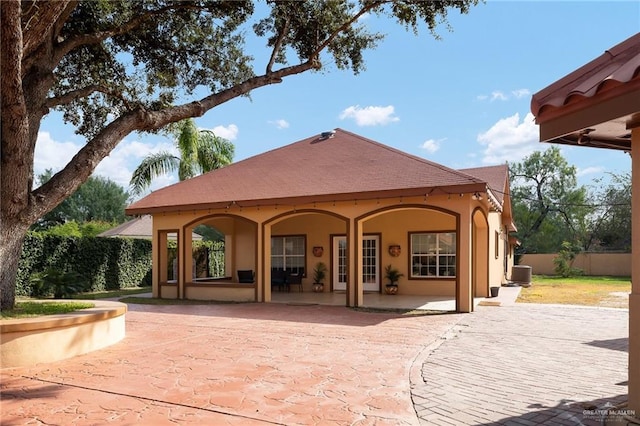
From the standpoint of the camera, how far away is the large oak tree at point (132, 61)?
287 inches

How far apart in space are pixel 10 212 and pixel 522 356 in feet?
27.1

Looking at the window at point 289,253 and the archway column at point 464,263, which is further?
the window at point 289,253

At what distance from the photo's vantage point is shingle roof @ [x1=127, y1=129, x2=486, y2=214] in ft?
42.1

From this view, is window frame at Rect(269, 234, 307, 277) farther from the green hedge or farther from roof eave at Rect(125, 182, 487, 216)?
the green hedge

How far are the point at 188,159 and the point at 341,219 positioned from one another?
40.4ft

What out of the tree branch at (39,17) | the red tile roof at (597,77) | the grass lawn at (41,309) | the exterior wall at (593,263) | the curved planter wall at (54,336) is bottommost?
the exterior wall at (593,263)

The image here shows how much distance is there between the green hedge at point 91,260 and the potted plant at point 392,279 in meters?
11.2

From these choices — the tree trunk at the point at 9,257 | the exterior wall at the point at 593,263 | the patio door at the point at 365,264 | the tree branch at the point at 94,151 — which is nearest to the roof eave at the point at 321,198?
the patio door at the point at 365,264

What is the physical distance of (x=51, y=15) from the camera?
22.2 feet

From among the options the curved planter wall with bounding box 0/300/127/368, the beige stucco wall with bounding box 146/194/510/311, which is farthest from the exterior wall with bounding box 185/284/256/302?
the curved planter wall with bounding box 0/300/127/368

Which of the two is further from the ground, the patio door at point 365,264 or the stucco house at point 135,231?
the stucco house at point 135,231

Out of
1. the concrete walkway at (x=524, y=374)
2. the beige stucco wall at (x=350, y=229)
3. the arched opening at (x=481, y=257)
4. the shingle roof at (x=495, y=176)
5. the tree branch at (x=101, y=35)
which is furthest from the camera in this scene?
the shingle roof at (x=495, y=176)

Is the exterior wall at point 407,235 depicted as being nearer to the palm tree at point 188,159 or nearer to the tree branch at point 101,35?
the tree branch at point 101,35

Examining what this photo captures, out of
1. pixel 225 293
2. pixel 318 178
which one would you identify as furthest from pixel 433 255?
pixel 225 293
